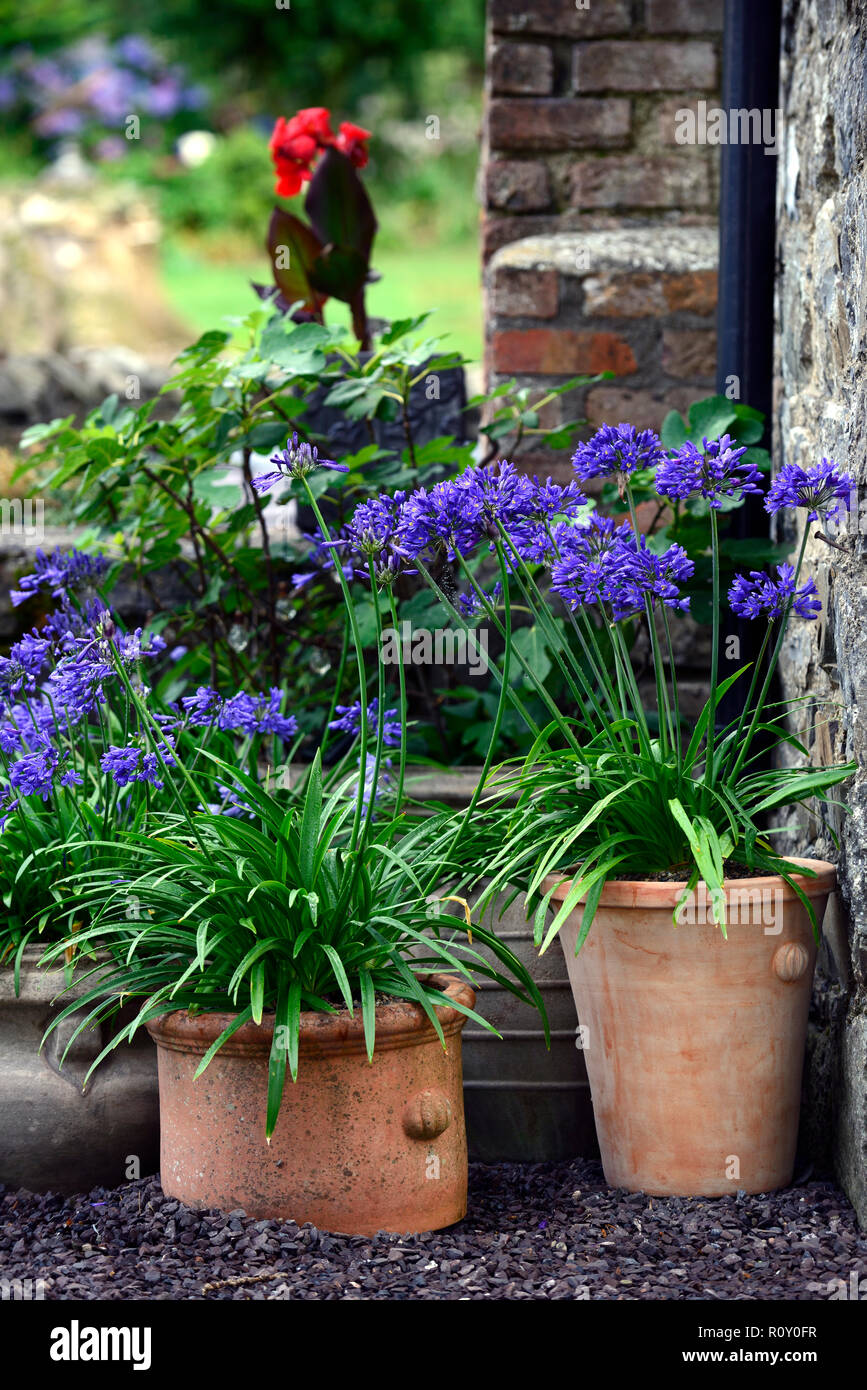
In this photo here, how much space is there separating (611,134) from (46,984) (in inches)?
92.5

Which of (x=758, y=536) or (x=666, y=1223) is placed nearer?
(x=666, y=1223)

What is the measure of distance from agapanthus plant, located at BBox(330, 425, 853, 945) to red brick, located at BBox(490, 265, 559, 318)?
1093 mm

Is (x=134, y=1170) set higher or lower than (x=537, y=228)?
lower

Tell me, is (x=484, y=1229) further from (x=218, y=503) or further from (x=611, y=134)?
(x=611, y=134)

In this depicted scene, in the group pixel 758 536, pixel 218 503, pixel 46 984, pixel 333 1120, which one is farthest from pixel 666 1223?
pixel 218 503

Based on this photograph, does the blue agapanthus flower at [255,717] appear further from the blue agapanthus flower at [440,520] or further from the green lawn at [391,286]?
the green lawn at [391,286]

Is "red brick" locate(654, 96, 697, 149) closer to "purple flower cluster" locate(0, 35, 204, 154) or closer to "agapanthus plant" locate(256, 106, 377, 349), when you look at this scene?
"agapanthus plant" locate(256, 106, 377, 349)

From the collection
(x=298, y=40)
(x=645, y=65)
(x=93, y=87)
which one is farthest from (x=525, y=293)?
(x=93, y=87)

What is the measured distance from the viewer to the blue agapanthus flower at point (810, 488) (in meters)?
1.75

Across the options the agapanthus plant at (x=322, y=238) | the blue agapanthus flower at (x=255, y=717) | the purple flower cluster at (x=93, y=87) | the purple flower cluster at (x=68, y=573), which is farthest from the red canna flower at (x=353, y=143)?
the purple flower cluster at (x=93, y=87)

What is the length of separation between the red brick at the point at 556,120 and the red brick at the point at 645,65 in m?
0.04

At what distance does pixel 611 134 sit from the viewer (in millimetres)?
3170

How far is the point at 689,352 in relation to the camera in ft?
9.66

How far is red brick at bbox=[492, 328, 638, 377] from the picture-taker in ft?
9.63
